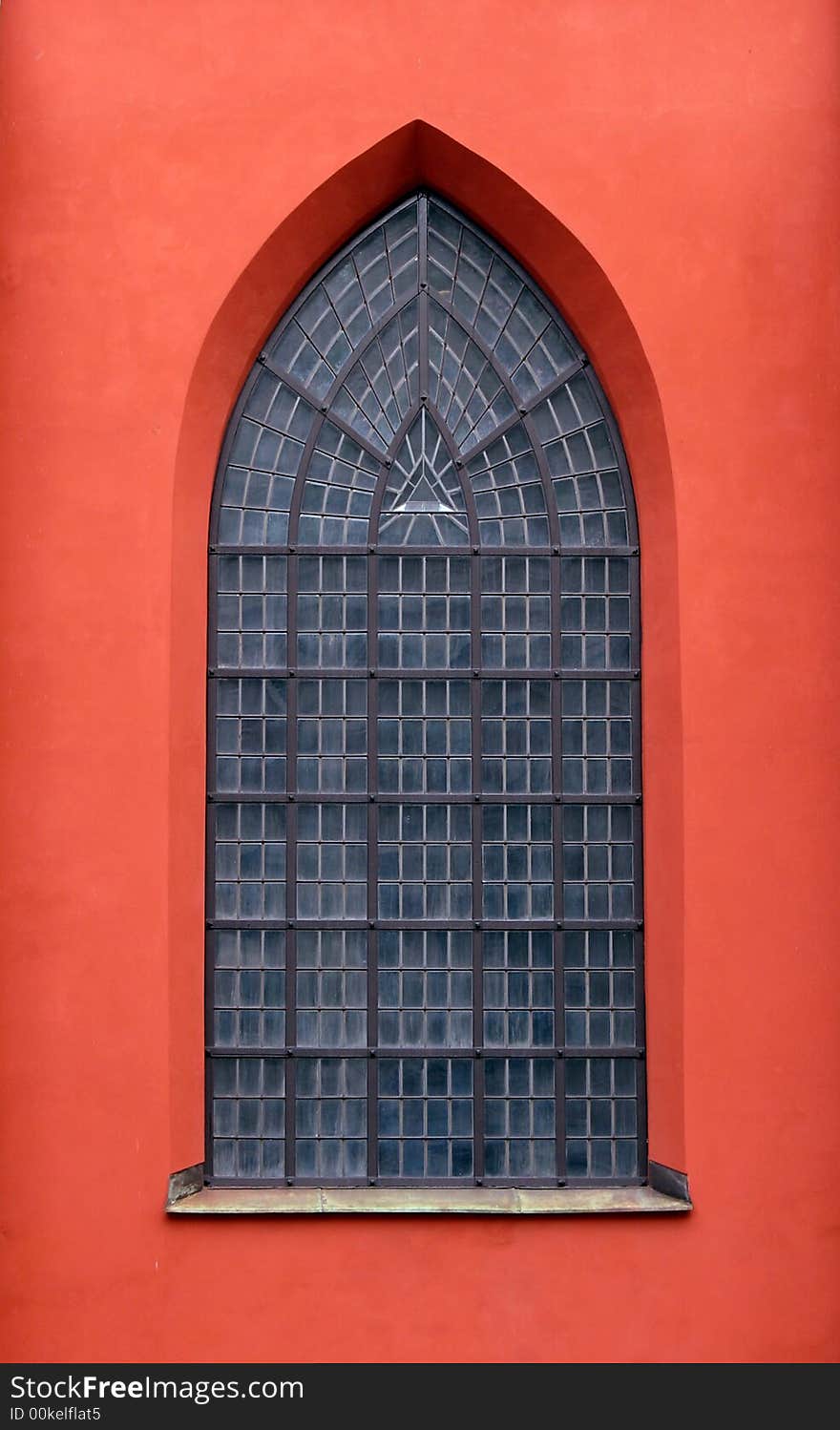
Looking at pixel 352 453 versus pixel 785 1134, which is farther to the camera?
pixel 352 453

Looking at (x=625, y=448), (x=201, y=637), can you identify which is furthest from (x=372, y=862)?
(x=625, y=448)

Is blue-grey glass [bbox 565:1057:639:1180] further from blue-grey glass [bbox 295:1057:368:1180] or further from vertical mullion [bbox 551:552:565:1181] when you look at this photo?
blue-grey glass [bbox 295:1057:368:1180]

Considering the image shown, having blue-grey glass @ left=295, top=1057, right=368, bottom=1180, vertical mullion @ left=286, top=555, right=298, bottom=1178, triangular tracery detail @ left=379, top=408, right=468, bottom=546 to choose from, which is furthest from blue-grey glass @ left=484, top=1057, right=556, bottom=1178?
triangular tracery detail @ left=379, top=408, right=468, bottom=546

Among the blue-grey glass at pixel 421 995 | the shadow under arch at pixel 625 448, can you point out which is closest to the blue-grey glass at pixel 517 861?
the blue-grey glass at pixel 421 995

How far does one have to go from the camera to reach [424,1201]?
20.5 ft

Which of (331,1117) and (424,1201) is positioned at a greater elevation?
(331,1117)

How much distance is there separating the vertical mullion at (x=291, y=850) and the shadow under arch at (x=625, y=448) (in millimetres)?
393

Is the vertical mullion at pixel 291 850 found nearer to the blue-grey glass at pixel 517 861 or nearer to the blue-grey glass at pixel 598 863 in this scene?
the blue-grey glass at pixel 517 861

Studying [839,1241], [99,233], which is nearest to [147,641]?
[99,233]

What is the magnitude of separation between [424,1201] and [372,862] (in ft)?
4.99

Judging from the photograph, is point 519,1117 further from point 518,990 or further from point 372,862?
point 372,862

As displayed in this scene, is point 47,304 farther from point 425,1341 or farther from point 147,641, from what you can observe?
point 425,1341

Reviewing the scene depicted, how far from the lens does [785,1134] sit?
614 centimetres

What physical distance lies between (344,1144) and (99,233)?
4.27m
